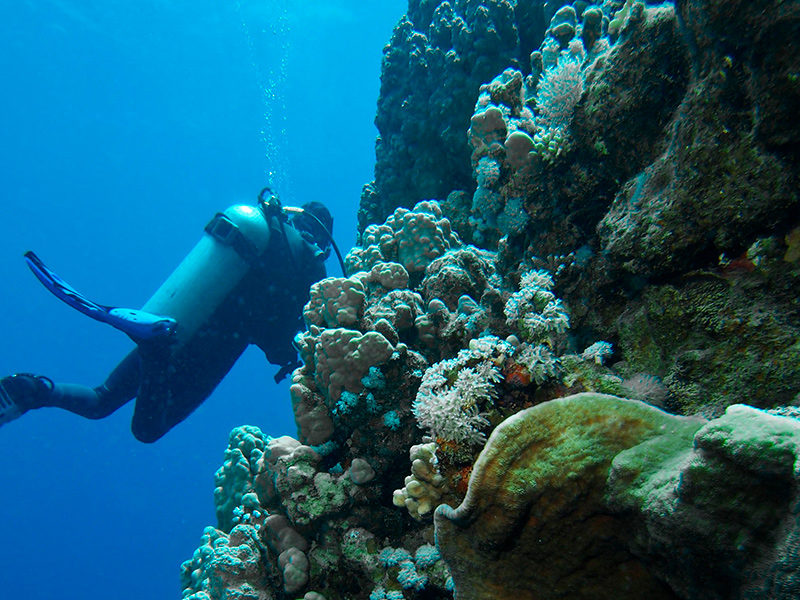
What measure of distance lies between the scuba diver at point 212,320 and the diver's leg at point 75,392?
2cm

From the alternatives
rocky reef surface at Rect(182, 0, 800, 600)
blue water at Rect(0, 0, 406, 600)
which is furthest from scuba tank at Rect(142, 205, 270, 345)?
blue water at Rect(0, 0, 406, 600)

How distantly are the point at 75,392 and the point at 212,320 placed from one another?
3.48 m

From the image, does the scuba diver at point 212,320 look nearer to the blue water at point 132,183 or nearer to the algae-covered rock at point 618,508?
the algae-covered rock at point 618,508

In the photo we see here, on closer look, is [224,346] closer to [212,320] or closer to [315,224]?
[212,320]

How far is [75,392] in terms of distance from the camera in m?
8.68

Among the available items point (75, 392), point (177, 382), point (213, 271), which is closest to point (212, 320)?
point (213, 271)

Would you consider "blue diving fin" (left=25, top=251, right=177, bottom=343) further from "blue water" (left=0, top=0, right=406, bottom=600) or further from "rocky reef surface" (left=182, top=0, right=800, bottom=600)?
"blue water" (left=0, top=0, right=406, bottom=600)

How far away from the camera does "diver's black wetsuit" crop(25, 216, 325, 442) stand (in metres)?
8.15

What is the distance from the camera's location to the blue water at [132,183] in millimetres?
50125

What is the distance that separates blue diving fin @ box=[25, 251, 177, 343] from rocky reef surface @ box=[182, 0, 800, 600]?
146 inches

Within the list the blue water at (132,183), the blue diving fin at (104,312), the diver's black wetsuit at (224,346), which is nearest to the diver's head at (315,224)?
the diver's black wetsuit at (224,346)

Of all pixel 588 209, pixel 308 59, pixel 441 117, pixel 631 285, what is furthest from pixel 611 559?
pixel 308 59

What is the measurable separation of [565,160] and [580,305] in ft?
4.15

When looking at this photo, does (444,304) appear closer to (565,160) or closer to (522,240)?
(522,240)
